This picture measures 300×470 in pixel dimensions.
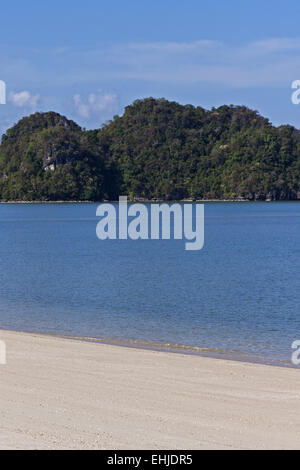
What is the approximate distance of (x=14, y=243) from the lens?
50031 mm

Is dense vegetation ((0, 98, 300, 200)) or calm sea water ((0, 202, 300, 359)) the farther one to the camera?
dense vegetation ((0, 98, 300, 200))

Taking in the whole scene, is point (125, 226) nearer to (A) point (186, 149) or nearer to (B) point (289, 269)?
(B) point (289, 269)

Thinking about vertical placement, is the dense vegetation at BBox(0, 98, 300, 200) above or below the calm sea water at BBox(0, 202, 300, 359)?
above

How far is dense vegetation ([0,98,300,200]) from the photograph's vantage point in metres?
170

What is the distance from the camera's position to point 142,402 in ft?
27.6

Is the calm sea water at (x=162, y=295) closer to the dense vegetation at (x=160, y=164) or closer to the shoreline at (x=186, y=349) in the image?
the shoreline at (x=186, y=349)

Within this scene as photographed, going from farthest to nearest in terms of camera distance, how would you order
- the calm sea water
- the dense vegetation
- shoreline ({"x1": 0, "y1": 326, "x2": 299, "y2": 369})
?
1. the dense vegetation
2. the calm sea water
3. shoreline ({"x1": 0, "y1": 326, "x2": 299, "y2": 369})

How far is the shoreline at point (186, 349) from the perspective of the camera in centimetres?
1216

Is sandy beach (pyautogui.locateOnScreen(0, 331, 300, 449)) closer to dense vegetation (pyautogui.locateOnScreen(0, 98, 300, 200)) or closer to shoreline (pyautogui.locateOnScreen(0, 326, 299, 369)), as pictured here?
shoreline (pyautogui.locateOnScreen(0, 326, 299, 369))

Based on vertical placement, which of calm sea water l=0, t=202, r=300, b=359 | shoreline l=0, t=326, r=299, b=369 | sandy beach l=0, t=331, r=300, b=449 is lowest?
calm sea water l=0, t=202, r=300, b=359

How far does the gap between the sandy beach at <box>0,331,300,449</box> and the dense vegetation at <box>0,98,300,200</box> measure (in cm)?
15766

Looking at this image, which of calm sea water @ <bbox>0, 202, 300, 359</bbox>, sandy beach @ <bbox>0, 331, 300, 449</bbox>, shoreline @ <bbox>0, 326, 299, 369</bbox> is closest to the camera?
sandy beach @ <bbox>0, 331, 300, 449</bbox>

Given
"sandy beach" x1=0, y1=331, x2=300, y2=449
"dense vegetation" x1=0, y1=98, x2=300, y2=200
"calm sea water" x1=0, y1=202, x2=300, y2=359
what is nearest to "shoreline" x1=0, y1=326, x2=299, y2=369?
"calm sea water" x1=0, y1=202, x2=300, y2=359

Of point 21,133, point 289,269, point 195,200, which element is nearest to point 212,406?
point 289,269
